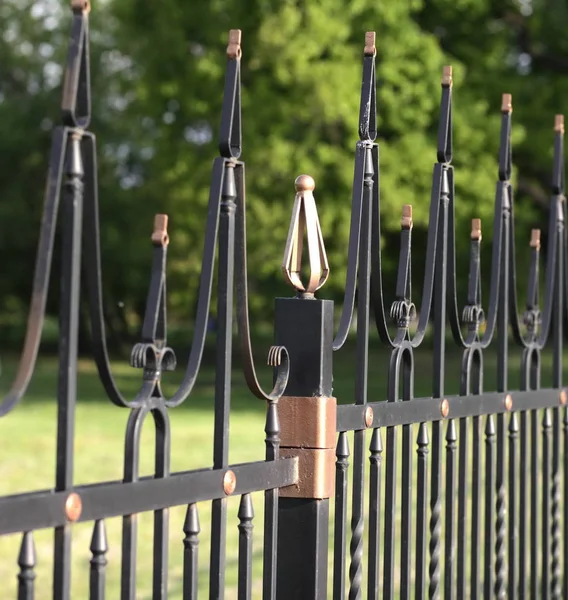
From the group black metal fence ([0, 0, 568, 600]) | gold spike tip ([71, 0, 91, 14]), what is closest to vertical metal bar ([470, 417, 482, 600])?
black metal fence ([0, 0, 568, 600])

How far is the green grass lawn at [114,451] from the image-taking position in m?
8.45

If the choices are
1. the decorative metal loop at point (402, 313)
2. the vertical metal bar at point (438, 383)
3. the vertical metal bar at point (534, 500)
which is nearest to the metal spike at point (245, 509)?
the decorative metal loop at point (402, 313)

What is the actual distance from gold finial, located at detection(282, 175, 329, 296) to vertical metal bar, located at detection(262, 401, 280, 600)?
316 millimetres

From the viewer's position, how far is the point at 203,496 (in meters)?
2.29

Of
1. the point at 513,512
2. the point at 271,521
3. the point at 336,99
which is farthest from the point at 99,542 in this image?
the point at 336,99

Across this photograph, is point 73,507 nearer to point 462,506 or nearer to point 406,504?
point 406,504

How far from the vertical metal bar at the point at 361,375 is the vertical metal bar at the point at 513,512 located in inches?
40.3

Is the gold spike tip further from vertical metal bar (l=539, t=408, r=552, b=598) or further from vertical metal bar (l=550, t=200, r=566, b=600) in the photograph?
vertical metal bar (l=539, t=408, r=552, b=598)

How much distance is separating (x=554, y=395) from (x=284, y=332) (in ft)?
5.86

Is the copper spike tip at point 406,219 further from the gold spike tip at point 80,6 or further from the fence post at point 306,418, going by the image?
the gold spike tip at point 80,6

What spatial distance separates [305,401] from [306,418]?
0.04 meters

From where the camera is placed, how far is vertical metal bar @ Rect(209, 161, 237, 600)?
235cm

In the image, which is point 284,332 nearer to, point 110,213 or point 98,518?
point 98,518

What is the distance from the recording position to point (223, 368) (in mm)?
2396
